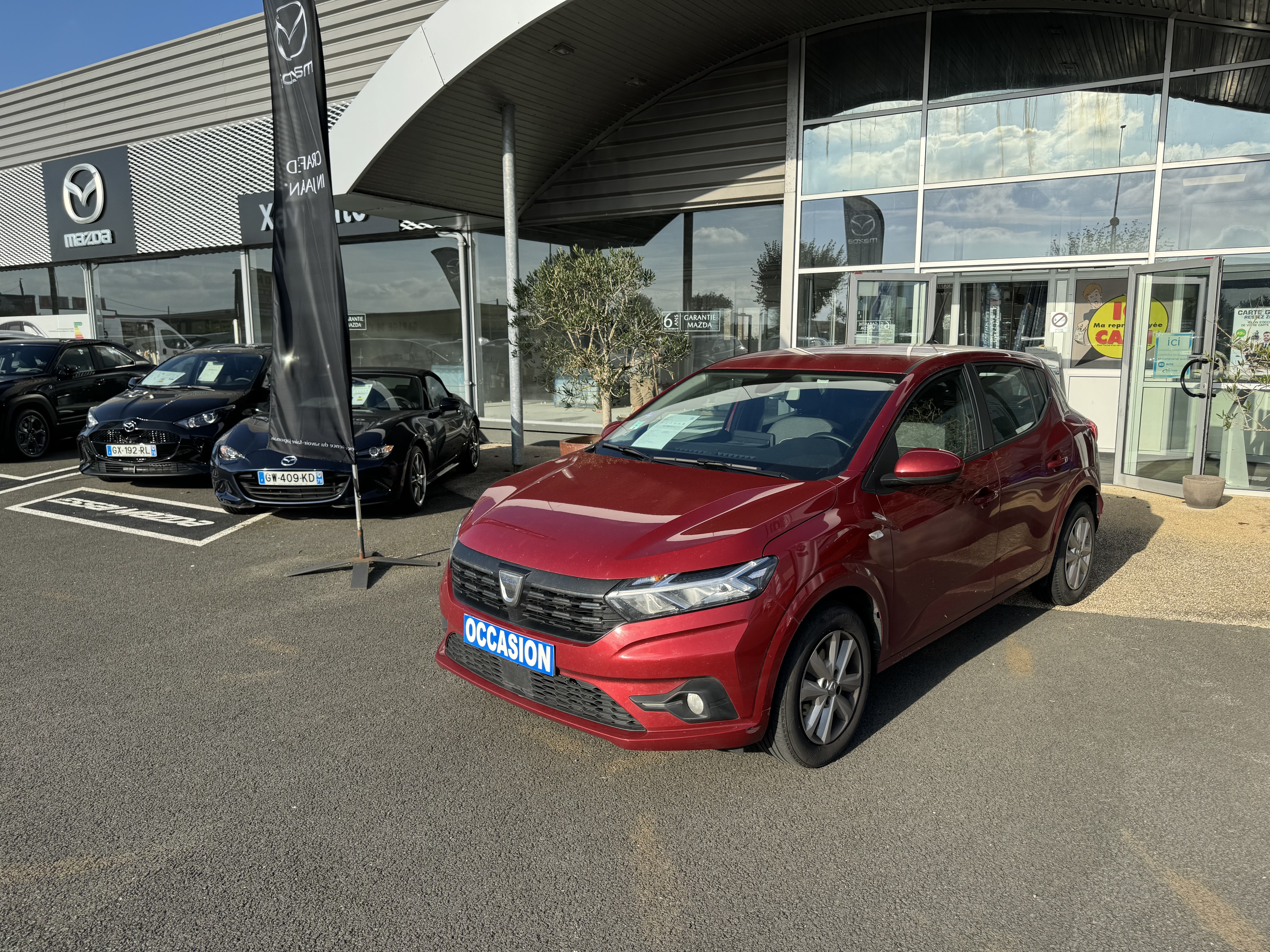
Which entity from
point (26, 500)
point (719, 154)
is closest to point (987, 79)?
point (719, 154)

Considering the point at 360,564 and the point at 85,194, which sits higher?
the point at 85,194

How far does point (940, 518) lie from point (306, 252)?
4531mm

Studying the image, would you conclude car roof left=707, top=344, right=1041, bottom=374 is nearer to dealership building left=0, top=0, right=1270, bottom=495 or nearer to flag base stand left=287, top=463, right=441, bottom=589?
flag base stand left=287, top=463, right=441, bottom=589

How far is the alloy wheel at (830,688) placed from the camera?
316 centimetres

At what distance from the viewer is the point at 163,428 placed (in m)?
8.46

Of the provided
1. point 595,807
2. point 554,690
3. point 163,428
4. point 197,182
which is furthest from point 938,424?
point 197,182

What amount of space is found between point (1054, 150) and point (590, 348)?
594 cm

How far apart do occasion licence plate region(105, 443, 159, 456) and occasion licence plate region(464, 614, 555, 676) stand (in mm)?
6597

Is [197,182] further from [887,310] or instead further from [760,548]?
[760,548]

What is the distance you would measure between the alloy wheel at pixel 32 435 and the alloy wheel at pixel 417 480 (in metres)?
6.26

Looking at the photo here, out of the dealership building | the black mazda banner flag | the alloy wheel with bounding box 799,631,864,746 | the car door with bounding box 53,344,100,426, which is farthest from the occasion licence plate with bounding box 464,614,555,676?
the car door with bounding box 53,344,100,426

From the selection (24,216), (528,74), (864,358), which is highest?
(528,74)

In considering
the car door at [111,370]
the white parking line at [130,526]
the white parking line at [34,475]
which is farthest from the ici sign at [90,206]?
the white parking line at [130,526]

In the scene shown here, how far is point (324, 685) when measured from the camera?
13.1 ft
